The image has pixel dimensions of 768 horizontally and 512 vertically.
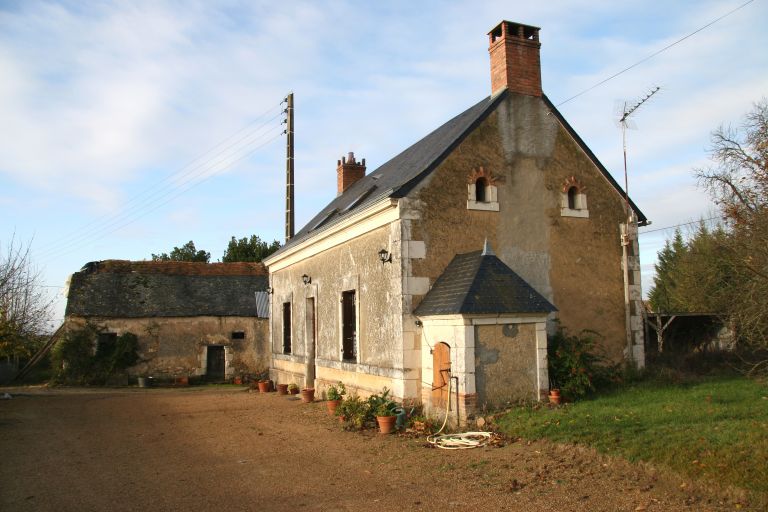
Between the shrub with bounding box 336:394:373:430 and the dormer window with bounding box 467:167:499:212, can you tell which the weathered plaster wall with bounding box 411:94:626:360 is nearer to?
the dormer window with bounding box 467:167:499:212

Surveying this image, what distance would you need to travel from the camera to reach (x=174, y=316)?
76.3ft

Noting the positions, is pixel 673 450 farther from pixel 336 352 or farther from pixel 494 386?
pixel 336 352

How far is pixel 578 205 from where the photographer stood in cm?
1248

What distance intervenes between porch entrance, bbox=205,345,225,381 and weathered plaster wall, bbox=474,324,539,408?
1628 cm

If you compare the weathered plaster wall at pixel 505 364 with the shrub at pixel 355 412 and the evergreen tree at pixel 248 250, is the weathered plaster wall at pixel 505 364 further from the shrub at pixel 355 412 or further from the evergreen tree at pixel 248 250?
the evergreen tree at pixel 248 250

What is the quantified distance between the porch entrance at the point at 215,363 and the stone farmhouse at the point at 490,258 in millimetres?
10724

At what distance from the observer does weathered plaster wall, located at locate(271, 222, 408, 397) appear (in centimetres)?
1106

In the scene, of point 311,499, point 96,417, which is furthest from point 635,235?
point 96,417

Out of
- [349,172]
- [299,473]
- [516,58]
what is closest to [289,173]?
[349,172]

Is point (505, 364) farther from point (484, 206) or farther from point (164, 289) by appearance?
point (164, 289)

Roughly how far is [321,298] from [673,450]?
9.97 meters

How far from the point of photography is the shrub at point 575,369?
10227 millimetres

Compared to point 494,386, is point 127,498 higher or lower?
lower

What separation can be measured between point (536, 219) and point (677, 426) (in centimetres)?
534
